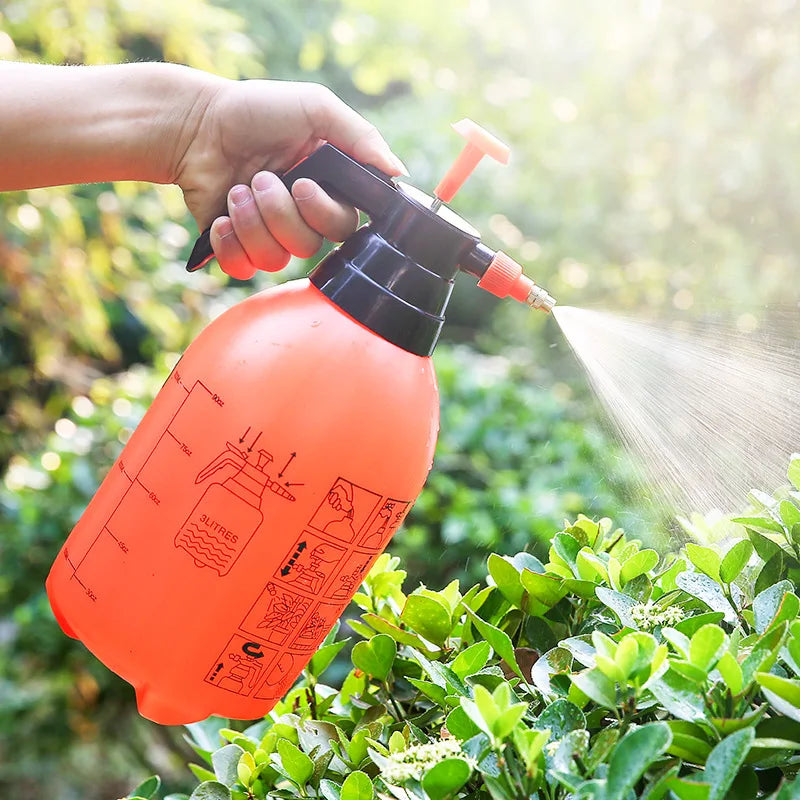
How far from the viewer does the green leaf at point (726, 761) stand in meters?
0.46

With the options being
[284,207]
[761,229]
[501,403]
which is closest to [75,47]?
[501,403]

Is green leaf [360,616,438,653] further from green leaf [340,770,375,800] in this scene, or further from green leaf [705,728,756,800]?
green leaf [705,728,756,800]

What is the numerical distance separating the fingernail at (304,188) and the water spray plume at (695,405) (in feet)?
1.20

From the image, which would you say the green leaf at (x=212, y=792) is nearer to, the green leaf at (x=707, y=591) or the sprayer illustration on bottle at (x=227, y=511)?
the sprayer illustration on bottle at (x=227, y=511)

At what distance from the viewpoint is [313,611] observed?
2.86 feet

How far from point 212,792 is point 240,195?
614mm

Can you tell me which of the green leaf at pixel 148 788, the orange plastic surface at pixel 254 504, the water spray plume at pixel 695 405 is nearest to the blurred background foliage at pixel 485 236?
the water spray plume at pixel 695 405

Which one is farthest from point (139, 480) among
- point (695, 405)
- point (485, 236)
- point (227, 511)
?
point (485, 236)

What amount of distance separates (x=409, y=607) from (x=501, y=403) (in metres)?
1.57

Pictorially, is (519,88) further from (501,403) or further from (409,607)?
(409,607)

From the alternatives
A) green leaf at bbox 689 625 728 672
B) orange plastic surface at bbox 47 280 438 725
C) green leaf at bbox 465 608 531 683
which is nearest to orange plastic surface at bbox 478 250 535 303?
orange plastic surface at bbox 47 280 438 725

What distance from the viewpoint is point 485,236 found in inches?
181

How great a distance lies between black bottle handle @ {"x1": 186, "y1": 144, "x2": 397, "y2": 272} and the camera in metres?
0.91

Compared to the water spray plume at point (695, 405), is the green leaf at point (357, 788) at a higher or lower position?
lower
